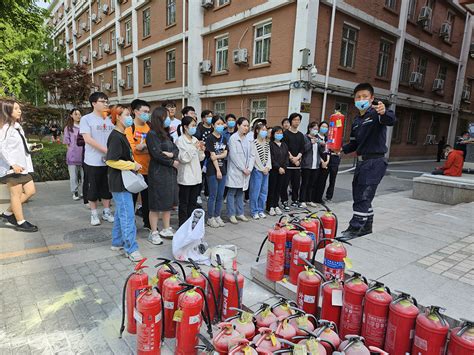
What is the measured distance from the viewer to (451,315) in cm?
213

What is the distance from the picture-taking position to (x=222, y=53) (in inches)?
591

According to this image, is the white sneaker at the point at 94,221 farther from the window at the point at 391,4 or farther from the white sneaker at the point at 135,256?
the window at the point at 391,4

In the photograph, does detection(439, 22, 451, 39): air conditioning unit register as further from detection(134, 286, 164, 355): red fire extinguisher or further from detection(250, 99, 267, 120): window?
detection(134, 286, 164, 355): red fire extinguisher

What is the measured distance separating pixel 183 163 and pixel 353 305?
3131 millimetres

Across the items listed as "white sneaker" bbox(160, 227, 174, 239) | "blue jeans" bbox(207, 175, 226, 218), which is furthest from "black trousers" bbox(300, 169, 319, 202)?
"white sneaker" bbox(160, 227, 174, 239)

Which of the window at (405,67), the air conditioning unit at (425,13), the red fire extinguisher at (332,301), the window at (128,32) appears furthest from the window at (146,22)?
the red fire extinguisher at (332,301)

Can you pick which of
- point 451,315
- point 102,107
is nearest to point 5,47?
point 102,107

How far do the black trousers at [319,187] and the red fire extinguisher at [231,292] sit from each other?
499cm

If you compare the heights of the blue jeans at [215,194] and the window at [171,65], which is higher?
the window at [171,65]

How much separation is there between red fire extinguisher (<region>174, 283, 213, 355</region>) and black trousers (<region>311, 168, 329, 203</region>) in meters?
5.42

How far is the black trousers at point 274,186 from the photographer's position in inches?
240

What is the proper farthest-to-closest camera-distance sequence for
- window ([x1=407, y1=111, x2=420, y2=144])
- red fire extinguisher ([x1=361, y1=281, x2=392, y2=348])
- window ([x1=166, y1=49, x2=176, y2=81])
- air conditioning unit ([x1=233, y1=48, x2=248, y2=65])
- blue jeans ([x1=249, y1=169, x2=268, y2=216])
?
window ([x1=407, y1=111, x2=420, y2=144])
window ([x1=166, y1=49, x2=176, y2=81])
air conditioning unit ([x1=233, y1=48, x2=248, y2=65])
blue jeans ([x1=249, y1=169, x2=268, y2=216])
red fire extinguisher ([x1=361, y1=281, x2=392, y2=348])

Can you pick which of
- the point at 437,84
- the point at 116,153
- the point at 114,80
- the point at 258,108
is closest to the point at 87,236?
the point at 116,153

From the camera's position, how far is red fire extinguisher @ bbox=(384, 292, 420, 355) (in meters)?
1.86
